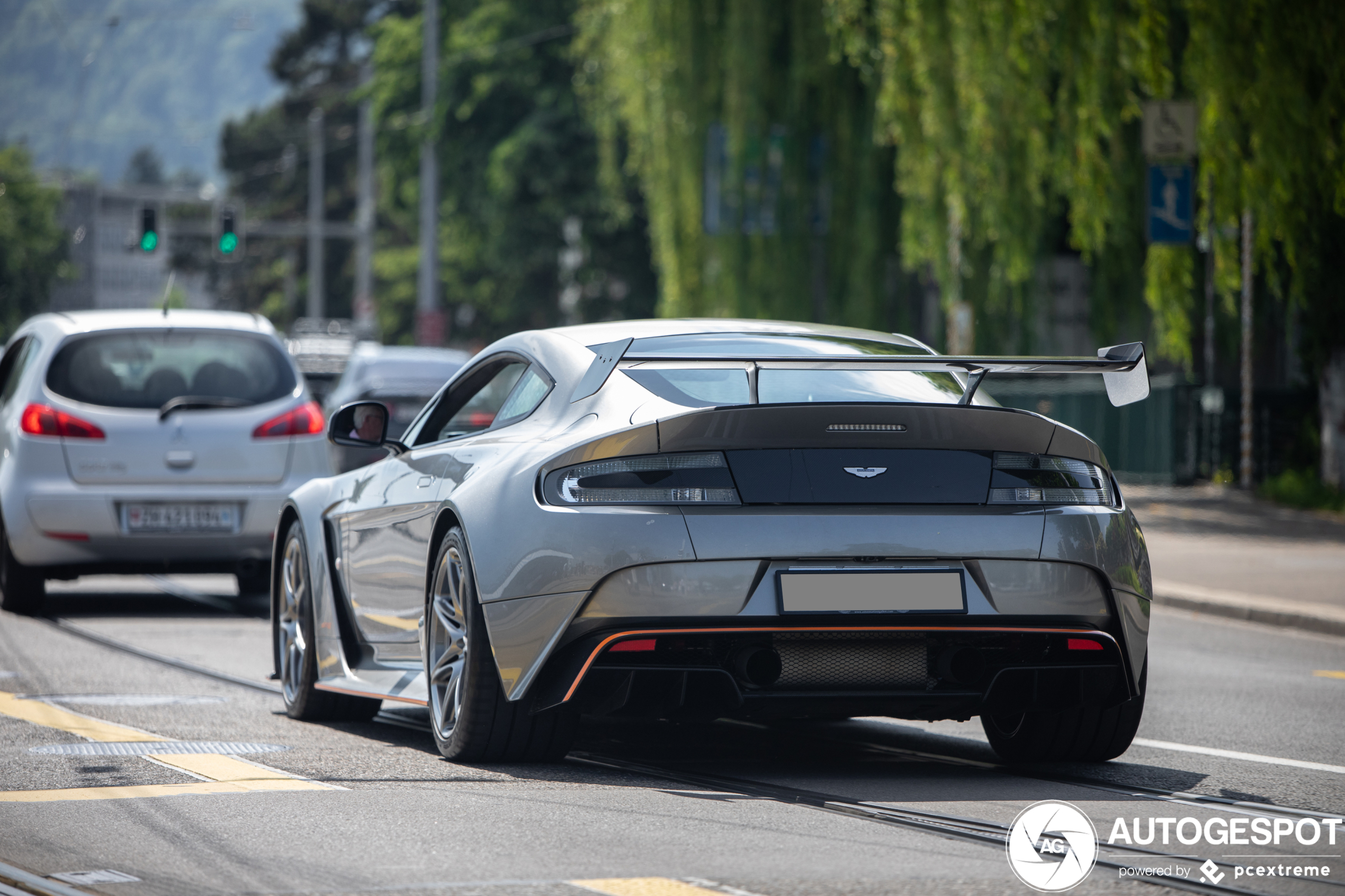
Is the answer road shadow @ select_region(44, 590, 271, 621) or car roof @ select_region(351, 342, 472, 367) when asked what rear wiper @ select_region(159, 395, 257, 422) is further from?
car roof @ select_region(351, 342, 472, 367)

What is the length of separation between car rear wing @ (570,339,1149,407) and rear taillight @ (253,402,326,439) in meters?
6.48

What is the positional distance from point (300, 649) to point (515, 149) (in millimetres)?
35010

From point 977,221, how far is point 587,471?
16481 mm

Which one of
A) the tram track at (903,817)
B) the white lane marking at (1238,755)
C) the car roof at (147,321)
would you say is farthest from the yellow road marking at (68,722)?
the car roof at (147,321)

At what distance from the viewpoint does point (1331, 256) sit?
838 inches

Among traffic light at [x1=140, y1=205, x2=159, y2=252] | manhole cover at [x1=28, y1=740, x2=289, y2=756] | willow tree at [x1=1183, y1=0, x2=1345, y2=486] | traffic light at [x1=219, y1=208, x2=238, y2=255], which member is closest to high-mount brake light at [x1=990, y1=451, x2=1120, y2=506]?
manhole cover at [x1=28, y1=740, x2=289, y2=756]

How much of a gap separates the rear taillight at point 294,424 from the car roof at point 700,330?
219 inches

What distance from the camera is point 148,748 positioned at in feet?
22.5

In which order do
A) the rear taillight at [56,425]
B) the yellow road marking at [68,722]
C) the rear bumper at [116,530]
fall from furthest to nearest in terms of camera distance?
the rear taillight at [56,425]
the rear bumper at [116,530]
the yellow road marking at [68,722]

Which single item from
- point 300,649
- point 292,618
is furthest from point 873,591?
point 292,618

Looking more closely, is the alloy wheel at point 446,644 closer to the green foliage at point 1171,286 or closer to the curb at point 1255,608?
the curb at point 1255,608

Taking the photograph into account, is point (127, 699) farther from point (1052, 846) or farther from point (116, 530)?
point (1052, 846)

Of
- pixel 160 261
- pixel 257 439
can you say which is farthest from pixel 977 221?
pixel 160 261

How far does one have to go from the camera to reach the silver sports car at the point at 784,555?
574 cm
